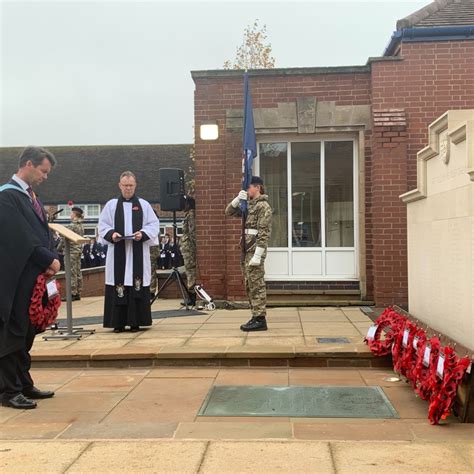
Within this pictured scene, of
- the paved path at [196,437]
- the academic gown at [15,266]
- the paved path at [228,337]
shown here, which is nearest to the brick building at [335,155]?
the paved path at [228,337]

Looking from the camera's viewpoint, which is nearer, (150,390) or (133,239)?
(150,390)

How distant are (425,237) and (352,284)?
3824mm

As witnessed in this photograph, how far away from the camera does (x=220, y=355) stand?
584 centimetres

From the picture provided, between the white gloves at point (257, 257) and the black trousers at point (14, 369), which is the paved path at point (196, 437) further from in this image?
the white gloves at point (257, 257)

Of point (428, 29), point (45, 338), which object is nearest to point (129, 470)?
point (45, 338)

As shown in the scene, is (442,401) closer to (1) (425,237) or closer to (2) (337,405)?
(2) (337,405)

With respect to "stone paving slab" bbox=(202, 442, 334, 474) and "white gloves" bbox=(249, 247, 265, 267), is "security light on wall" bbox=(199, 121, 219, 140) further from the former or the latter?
"stone paving slab" bbox=(202, 442, 334, 474)

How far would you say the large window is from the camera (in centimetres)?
1012

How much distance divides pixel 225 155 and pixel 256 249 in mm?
3193

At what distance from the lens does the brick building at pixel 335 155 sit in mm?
9305

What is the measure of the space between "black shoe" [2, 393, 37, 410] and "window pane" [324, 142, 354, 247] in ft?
22.1

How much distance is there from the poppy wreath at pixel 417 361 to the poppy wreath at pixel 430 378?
0.04 m

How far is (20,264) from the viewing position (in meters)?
4.47

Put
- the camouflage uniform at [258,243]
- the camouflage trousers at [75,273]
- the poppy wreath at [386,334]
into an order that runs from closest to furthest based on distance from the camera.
→ the poppy wreath at [386,334], the camouflage uniform at [258,243], the camouflage trousers at [75,273]
